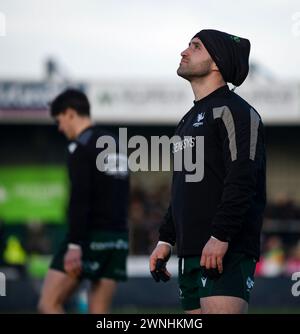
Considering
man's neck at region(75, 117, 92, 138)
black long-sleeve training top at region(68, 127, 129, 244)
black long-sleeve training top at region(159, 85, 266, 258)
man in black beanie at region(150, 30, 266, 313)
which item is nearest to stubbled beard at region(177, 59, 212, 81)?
man in black beanie at region(150, 30, 266, 313)

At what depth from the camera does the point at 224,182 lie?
5742 millimetres

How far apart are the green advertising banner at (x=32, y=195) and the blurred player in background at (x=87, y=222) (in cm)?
1739

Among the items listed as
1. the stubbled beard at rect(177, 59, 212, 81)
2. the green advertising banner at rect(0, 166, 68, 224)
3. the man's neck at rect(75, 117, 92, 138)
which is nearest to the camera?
the stubbled beard at rect(177, 59, 212, 81)

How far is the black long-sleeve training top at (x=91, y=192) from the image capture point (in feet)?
27.9

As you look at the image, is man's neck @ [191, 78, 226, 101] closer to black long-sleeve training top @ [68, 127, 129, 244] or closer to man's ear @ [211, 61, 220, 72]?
man's ear @ [211, 61, 220, 72]

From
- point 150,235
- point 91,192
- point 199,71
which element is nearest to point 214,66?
point 199,71

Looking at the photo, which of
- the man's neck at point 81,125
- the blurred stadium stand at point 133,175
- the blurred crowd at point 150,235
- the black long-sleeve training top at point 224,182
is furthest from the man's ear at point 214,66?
the blurred stadium stand at point 133,175

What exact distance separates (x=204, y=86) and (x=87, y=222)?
2.78 m

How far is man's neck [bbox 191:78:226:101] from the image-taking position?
612cm

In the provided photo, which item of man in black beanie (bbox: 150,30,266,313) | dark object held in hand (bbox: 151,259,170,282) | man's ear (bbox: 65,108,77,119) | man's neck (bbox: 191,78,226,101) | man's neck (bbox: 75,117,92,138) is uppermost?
man's ear (bbox: 65,108,77,119)

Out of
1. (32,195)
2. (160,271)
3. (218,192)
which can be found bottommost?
(160,271)

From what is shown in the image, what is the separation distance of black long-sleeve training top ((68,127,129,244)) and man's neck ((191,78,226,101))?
251 cm

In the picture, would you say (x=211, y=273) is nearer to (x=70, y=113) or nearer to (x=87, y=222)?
(x=87, y=222)

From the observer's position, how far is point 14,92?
25.6 metres
